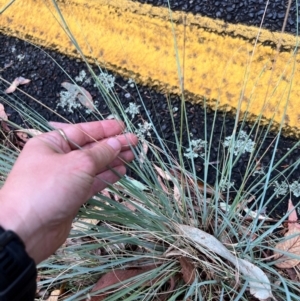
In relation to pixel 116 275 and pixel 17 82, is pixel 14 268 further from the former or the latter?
pixel 17 82

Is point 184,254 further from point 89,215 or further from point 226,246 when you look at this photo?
point 89,215

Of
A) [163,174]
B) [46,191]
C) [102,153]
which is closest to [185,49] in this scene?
[163,174]

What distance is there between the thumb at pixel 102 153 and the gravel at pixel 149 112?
16.3 inches

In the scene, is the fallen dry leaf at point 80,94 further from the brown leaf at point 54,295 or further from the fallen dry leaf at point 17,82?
the brown leaf at point 54,295

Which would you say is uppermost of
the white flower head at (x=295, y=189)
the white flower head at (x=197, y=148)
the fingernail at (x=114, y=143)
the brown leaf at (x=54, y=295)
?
the fingernail at (x=114, y=143)

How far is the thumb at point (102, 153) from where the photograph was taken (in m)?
1.23

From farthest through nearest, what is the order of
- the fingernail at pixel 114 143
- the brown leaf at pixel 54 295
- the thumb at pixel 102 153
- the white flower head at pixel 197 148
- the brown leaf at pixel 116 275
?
the white flower head at pixel 197 148, the brown leaf at pixel 54 295, the brown leaf at pixel 116 275, the fingernail at pixel 114 143, the thumb at pixel 102 153

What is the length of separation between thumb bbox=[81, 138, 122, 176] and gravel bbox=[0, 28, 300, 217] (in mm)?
414

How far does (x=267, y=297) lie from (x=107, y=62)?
1.08m

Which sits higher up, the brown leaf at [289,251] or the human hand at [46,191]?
the human hand at [46,191]

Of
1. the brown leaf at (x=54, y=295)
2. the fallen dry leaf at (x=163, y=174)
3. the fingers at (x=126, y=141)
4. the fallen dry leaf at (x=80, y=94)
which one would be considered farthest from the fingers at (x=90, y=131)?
the brown leaf at (x=54, y=295)

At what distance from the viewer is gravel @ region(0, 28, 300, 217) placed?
1747mm

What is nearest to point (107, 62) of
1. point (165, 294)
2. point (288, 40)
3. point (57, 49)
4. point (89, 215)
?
point (57, 49)

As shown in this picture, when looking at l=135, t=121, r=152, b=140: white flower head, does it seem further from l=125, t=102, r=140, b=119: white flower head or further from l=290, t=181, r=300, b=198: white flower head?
l=290, t=181, r=300, b=198: white flower head
